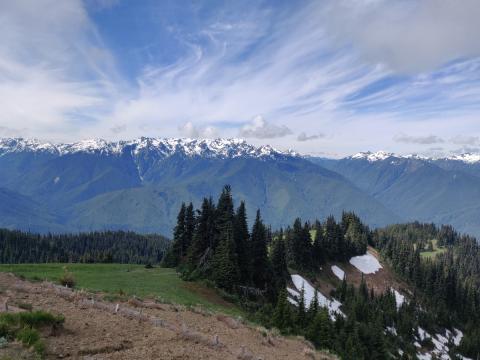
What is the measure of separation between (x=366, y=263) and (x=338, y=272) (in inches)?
832

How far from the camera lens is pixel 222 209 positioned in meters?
61.6

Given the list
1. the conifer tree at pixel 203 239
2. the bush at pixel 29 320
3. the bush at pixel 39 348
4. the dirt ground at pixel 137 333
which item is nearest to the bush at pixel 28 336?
the bush at pixel 39 348

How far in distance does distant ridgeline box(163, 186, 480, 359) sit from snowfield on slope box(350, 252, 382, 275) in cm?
250

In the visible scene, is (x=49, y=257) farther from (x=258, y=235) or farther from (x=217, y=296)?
(x=217, y=296)

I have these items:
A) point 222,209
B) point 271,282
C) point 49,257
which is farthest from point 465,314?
point 49,257

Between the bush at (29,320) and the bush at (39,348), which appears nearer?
the bush at (39,348)

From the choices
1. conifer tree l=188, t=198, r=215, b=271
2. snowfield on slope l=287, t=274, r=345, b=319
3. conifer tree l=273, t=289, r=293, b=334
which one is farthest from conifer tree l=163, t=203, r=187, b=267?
conifer tree l=273, t=289, r=293, b=334

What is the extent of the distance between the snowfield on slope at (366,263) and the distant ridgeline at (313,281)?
98.6 inches

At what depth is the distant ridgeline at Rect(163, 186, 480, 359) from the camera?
1832 inches

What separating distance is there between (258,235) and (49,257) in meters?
165

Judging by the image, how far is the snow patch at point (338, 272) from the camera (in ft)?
386

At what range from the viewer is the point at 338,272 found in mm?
120062

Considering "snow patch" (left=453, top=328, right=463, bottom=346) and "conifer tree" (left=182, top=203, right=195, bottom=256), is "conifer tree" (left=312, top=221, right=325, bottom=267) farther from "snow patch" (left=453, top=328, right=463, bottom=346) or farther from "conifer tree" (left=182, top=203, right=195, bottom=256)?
"conifer tree" (left=182, top=203, right=195, bottom=256)

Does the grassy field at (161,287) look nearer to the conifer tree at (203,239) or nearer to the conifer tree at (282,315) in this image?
the conifer tree at (282,315)
